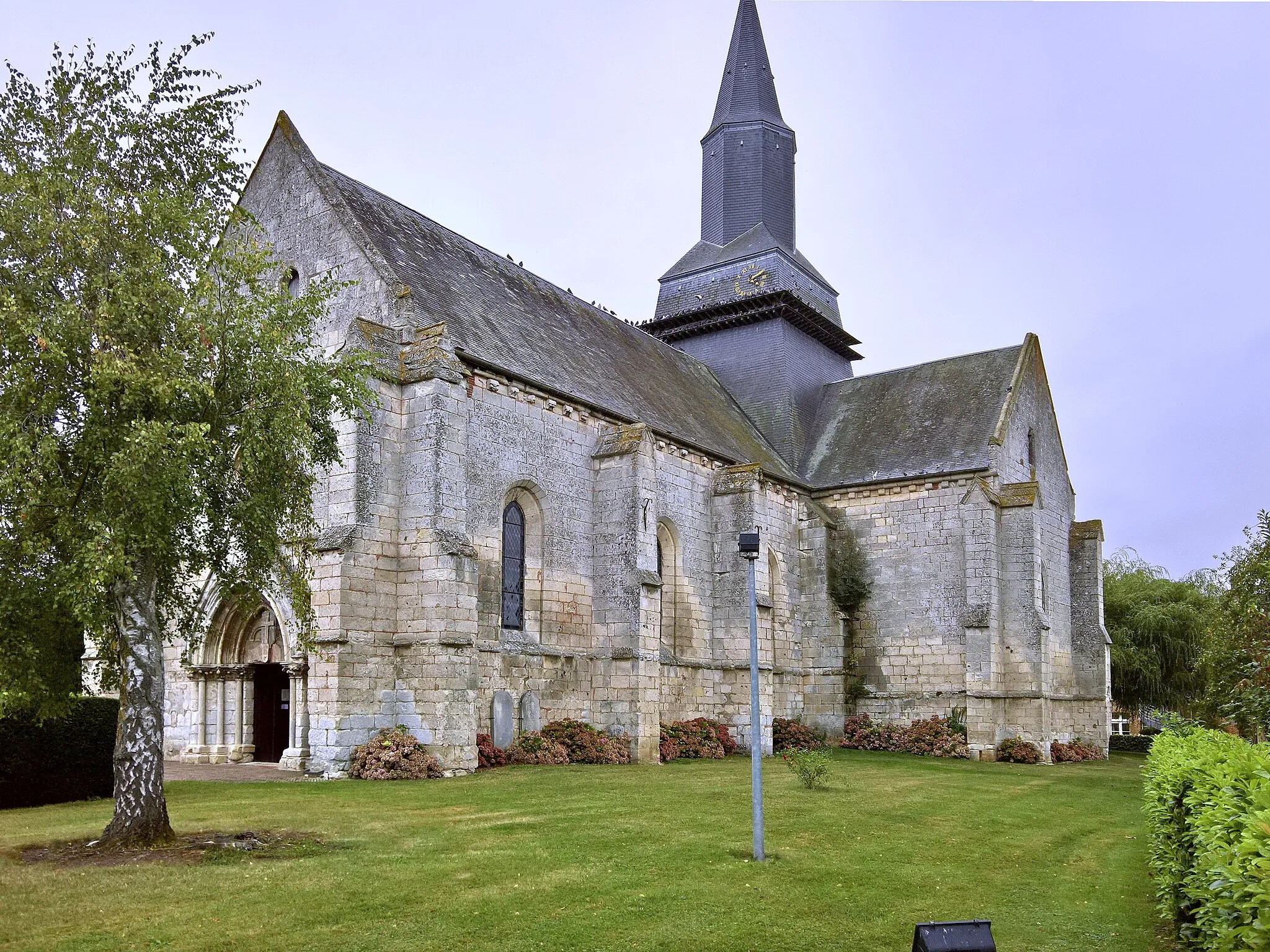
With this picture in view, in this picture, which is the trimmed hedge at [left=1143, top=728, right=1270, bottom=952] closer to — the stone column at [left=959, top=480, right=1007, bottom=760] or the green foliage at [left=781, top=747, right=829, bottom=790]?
the green foliage at [left=781, top=747, right=829, bottom=790]

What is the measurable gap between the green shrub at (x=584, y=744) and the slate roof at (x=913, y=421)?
11.9 meters

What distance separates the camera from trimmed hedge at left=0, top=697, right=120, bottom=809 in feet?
43.1

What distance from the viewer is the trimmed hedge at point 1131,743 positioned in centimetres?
3338

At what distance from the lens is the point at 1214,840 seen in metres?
5.48

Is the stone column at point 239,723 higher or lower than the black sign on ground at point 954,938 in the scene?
lower

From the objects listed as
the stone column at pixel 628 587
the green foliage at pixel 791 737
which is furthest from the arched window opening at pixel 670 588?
the green foliage at pixel 791 737

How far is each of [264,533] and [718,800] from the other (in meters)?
7.22

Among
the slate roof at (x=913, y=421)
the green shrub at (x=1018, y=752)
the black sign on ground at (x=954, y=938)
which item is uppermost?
the slate roof at (x=913, y=421)

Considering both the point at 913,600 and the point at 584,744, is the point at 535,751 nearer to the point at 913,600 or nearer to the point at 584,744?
the point at 584,744

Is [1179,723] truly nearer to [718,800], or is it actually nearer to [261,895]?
[718,800]

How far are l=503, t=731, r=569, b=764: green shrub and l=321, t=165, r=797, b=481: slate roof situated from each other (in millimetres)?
6742

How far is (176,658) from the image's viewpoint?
798 inches

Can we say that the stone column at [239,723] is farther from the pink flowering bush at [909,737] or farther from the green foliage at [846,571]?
the green foliage at [846,571]

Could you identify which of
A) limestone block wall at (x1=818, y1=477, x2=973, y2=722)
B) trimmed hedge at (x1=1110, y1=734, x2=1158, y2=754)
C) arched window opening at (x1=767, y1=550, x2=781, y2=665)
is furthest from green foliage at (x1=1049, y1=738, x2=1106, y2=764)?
arched window opening at (x1=767, y1=550, x2=781, y2=665)
